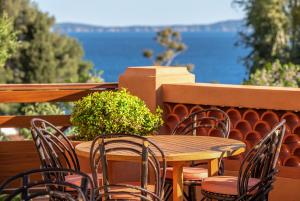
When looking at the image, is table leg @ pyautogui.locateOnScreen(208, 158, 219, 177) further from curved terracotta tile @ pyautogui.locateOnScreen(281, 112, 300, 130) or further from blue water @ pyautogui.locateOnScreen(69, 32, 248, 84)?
blue water @ pyautogui.locateOnScreen(69, 32, 248, 84)

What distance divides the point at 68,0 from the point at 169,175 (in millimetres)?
77071

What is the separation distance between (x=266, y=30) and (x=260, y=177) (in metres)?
24.1

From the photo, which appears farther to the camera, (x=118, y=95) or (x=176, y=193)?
(x=118, y=95)

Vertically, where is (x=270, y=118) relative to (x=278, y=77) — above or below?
above

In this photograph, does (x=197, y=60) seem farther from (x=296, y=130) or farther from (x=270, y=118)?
(x=296, y=130)

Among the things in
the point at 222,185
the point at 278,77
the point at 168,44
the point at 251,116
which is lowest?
the point at 168,44

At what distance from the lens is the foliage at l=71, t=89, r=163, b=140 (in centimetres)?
625

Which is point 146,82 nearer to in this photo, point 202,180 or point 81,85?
point 81,85

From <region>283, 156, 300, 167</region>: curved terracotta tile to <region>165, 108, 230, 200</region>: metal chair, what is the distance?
1.81 feet

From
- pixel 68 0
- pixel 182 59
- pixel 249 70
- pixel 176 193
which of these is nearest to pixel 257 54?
pixel 249 70

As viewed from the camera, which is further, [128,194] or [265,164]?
[265,164]

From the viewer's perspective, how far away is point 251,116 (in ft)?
21.1

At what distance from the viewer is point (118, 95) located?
6371mm

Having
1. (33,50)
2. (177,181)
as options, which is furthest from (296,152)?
(33,50)
